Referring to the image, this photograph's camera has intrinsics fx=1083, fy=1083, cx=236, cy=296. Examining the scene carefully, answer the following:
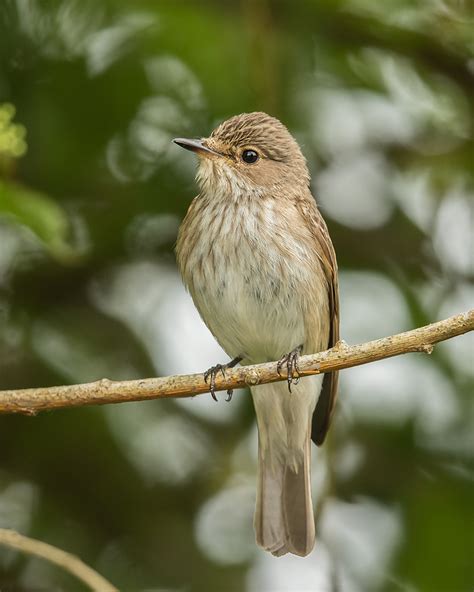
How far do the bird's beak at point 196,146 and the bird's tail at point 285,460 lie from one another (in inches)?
44.6

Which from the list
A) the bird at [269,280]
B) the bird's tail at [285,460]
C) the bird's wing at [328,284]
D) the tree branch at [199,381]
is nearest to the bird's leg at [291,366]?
the tree branch at [199,381]

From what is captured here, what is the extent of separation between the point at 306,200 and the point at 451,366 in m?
1.01

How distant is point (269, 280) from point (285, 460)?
1078 mm

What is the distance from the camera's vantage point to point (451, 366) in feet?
16.3

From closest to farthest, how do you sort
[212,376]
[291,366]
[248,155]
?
[291,366], [212,376], [248,155]

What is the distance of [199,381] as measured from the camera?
11.4 ft

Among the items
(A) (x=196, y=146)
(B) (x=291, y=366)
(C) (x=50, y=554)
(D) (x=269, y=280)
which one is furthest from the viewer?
(A) (x=196, y=146)

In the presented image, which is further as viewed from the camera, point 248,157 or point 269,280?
point 248,157

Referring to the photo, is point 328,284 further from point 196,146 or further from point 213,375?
point 213,375

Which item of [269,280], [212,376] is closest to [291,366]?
[212,376]

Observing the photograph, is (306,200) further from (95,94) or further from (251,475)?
(251,475)

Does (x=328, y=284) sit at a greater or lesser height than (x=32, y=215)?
greater

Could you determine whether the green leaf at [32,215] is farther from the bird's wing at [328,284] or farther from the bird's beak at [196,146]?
the bird's wing at [328,284]

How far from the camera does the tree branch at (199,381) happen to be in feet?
10.3
